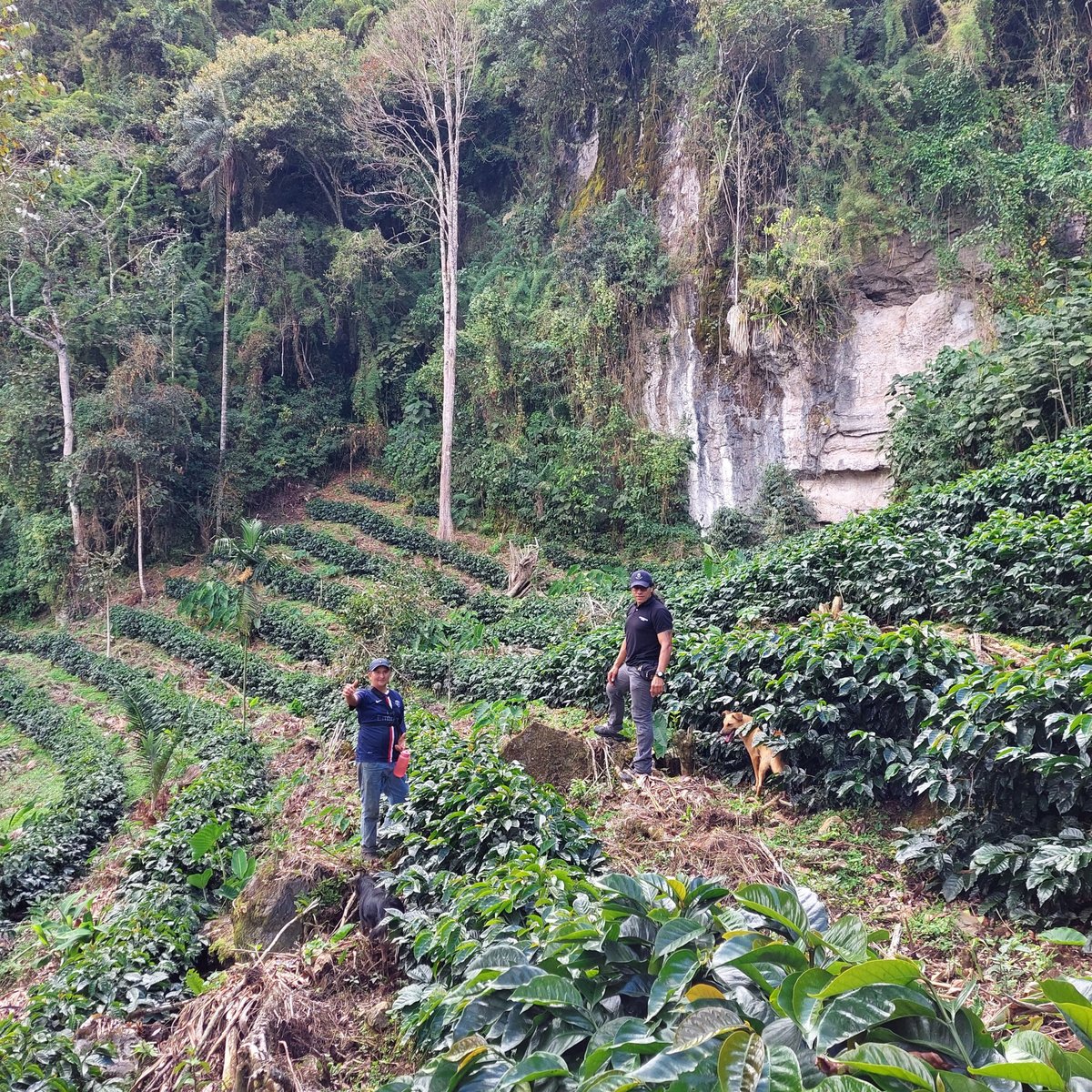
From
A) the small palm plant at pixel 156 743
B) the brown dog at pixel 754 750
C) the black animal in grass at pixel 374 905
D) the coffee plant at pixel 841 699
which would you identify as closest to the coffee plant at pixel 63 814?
the small palm plant at pixel 156 743

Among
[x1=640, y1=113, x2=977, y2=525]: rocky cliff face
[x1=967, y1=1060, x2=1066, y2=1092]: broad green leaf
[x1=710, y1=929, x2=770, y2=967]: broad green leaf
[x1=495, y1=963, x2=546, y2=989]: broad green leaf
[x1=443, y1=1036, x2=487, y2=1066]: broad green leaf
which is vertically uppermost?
[x1=640, y1=113, x2=977, y2=525]: rocky cliff face

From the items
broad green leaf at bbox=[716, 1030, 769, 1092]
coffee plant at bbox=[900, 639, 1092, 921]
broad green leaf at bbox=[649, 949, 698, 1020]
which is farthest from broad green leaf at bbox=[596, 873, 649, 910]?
coffee plant at bbox=[900, 639, 1092, 921]

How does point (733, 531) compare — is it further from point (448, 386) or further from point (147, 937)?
point (147, 937)

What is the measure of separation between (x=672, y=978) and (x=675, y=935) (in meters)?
0.15

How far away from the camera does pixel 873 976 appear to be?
74.6 inches

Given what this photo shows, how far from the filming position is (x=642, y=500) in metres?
19.4

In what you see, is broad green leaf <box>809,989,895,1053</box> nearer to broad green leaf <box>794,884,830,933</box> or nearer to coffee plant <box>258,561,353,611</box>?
broad green leaf <box>794,884,830,933</box>

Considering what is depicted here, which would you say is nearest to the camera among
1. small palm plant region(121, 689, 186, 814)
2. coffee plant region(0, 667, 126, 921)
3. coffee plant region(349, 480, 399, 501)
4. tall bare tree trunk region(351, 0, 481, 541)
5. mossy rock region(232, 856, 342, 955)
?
mossy rock region(232, 856, 342, 955)

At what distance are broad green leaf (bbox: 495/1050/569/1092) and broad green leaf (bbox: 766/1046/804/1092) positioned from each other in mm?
565

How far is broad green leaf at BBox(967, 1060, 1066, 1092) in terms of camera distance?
157 cm

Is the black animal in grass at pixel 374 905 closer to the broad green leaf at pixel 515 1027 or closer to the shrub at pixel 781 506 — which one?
the broad green leaf at pixel 515 1027

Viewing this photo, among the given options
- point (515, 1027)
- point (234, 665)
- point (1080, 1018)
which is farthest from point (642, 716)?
point (234, 665)

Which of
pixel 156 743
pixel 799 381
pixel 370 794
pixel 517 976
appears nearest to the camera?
pixel 517 976

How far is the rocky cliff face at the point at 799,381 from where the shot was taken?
16875 mm
